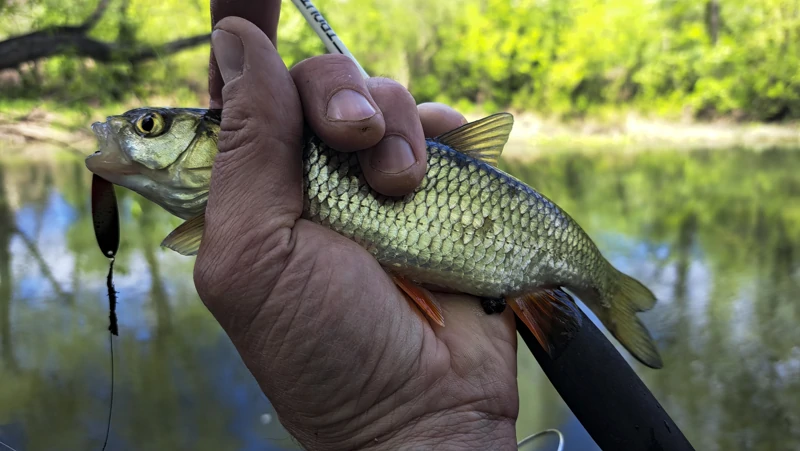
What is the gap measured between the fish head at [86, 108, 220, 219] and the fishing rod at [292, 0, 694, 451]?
55 cm

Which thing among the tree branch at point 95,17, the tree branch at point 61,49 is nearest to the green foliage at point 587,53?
the tree branch at point 95,17

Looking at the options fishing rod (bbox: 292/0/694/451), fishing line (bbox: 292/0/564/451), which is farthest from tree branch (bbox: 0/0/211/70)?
fishing rod (bbox: 292/0/694/451)

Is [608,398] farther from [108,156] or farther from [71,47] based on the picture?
[71,47]

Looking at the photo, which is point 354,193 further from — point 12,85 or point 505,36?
point 505,36

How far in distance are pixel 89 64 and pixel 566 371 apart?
30.3 ft

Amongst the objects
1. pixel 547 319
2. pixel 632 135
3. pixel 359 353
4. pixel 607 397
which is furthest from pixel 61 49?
pixel 632 135

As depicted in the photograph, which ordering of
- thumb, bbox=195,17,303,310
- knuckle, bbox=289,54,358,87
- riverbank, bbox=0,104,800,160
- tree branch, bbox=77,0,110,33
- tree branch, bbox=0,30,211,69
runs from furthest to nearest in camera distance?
riverbank, bbox=0,104,800,160 → tree branch, bbox=77,0,110,33 → tree branch, bbox=0,30,211,69 → knuckle, bbox=289,54,358,87 → thumb, bbox=195,17,303,310

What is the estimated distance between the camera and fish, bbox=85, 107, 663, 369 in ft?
5.05

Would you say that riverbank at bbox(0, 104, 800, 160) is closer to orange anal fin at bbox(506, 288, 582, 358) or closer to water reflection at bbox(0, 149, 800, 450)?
water reflection at bbox(0, 149, 800, 450)

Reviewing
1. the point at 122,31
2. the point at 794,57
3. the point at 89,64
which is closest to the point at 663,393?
the point at 122,31

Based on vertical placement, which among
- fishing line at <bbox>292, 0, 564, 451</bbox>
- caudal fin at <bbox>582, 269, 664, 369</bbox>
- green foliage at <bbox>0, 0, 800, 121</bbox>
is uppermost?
green foliage at <bbox>0, 0, 800, 121</bbox>

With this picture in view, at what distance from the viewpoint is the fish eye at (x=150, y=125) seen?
152 centimetres

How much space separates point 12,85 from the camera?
22.4 feet

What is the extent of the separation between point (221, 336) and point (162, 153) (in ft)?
14.8
